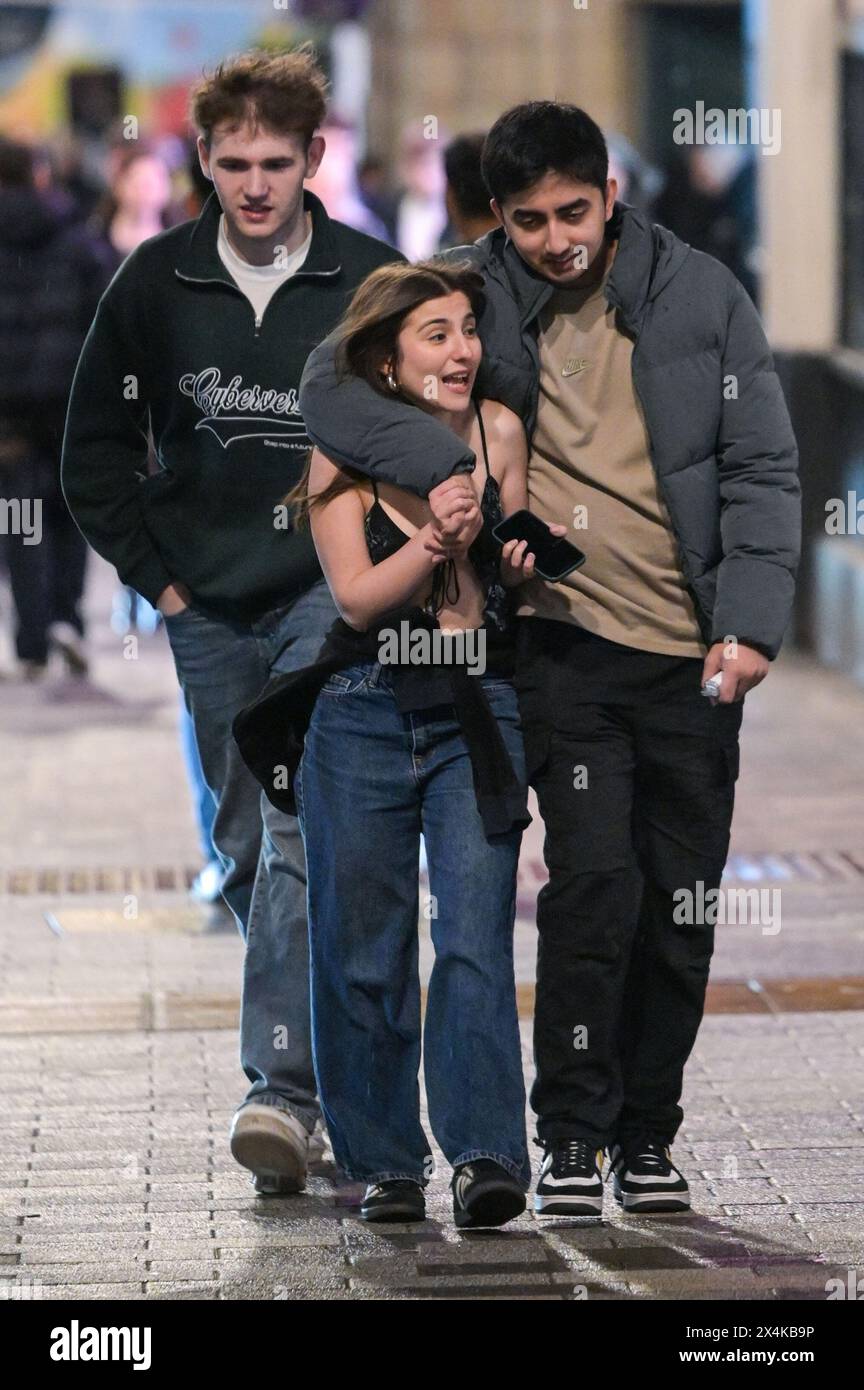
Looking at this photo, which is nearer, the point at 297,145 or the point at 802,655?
the point at 297,145

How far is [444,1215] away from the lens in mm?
4852

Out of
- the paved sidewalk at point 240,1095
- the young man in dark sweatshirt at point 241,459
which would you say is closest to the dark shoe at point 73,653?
the paved sidewalk at point 240,1095

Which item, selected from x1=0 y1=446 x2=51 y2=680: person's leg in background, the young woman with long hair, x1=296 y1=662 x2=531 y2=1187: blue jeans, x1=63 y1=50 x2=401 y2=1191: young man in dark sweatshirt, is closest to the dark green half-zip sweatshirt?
x1=63 y1=50 x2=401 y2=1191: young man in dark sweatshirt

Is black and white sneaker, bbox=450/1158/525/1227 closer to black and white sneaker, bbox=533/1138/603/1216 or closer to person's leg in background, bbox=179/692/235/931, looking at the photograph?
black and white sneaker, bbox=533/1138/603/1216

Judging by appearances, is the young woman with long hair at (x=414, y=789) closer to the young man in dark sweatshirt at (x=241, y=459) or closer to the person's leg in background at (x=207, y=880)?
the young man in dark sweatshirt at (x=241, y=459)

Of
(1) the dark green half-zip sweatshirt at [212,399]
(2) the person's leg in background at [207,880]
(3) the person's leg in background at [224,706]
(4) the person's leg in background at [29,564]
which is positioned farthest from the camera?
(4) the person's leg in background at [29,564]

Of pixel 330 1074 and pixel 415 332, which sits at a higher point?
pixel 415 332

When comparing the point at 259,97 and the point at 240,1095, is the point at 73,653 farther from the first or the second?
the point at 259,97

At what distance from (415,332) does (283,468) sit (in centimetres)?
74

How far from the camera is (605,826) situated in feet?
15.6

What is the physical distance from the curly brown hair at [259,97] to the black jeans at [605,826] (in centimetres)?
112

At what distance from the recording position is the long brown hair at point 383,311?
4.60 metres
